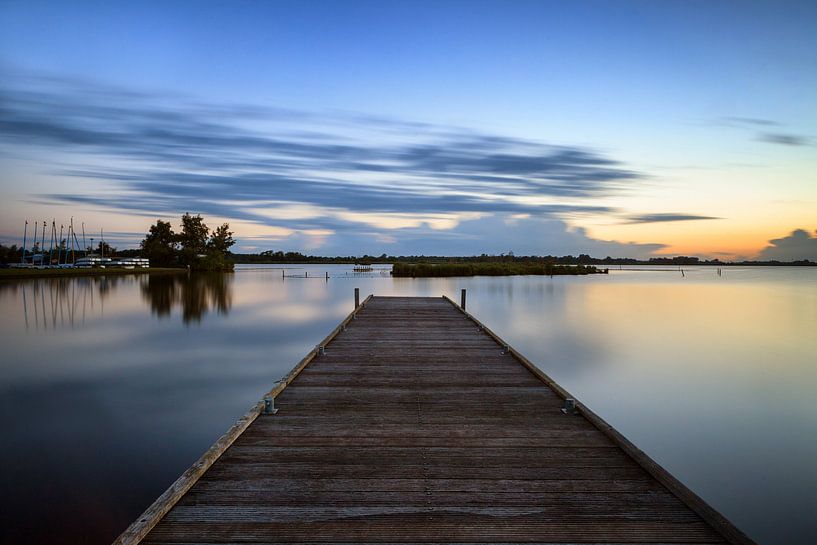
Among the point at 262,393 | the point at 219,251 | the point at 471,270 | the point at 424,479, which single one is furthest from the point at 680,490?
the point at 219,251

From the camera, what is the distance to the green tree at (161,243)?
67250 mm

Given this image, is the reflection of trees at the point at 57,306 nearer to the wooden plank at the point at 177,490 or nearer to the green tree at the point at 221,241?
the wooden plank at the point at 177,490

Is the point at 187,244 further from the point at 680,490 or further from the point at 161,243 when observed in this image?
the point at 680,490

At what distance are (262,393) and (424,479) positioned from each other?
6.06 meters

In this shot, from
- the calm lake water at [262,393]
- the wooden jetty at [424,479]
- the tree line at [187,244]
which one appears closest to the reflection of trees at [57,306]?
the calm lake water at [262,393]

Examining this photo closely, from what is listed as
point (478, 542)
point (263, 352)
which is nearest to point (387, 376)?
point (478, 542)

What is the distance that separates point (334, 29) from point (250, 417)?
1618cm

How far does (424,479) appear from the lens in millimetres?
3135

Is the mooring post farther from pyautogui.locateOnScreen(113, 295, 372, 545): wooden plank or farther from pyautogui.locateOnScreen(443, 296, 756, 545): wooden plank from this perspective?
pyautogui.locateOnScreen(443, 296, 756, 545): wooden plank

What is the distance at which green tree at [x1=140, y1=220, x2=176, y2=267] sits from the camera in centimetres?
6725

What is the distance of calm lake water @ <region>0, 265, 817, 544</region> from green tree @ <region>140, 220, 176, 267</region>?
51.9 meters

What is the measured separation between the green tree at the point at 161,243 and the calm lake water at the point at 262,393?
5191 centimetres

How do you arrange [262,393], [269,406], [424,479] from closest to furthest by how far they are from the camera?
1. [424,479]
2. [269,406]
3. [262,393]

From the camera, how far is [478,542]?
245cm
